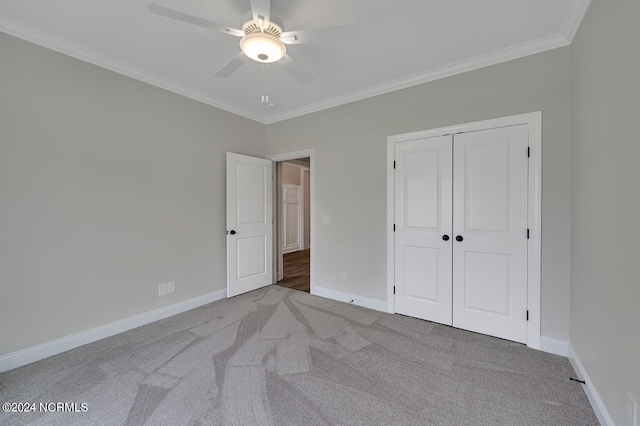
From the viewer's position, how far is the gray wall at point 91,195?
6.82ft

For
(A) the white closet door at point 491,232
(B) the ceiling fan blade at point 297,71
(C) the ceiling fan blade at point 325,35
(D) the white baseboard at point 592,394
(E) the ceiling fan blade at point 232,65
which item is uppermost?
(E) the ceiling fan blade at point 232,65

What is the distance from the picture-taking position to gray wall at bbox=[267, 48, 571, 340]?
223 centimetres

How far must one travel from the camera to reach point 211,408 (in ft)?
5.35

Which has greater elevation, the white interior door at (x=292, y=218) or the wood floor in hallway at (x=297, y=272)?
the white interior door at (x=292, y=218)

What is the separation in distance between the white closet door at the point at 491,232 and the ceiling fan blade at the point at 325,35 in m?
1.64

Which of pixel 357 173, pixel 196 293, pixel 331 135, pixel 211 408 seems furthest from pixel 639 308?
pixel 196 293

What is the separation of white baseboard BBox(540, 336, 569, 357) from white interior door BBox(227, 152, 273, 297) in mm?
3379

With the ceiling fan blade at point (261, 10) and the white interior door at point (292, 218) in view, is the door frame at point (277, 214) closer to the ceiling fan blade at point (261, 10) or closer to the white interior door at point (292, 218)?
the ceiling fan blade at point (261, 10)

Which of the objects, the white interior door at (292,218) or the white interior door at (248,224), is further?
the white interior door at (292,218)

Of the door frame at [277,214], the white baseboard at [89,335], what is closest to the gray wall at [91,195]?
the white baseboard at [89,335]

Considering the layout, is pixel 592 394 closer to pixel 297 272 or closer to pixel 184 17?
pixel 184 17

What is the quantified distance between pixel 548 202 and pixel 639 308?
1.35 meters

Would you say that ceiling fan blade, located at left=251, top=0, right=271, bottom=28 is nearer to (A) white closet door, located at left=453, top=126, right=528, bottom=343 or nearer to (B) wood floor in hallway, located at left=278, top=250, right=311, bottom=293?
(A) white closet door, located at left=453, top=126, right=528, bottom=343

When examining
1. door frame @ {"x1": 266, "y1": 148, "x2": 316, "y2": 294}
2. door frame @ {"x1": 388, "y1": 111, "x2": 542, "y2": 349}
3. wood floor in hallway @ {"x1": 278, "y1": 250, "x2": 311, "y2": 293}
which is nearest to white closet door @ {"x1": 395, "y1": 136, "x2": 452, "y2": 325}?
door frame @ {"x1": 388, "y1": 111, "x2": 542, "y2": 349}
